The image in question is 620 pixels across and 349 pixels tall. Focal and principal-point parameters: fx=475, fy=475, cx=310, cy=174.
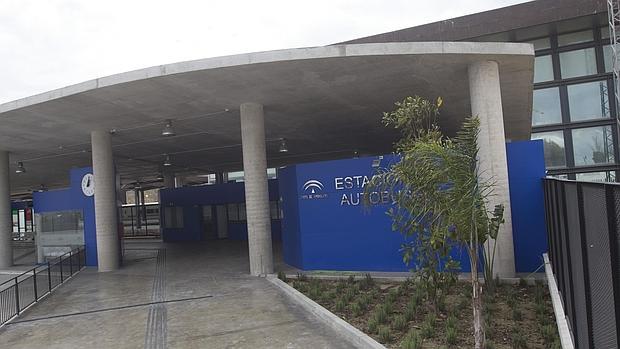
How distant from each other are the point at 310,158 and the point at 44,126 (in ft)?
59.8

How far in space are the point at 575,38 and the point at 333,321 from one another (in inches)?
924

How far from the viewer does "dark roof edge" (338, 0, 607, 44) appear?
23.4 m

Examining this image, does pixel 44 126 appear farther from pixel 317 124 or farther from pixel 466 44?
pixel 466 44

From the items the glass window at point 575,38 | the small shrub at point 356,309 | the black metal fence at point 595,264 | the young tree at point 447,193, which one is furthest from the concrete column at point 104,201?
the glass window at point 575,38

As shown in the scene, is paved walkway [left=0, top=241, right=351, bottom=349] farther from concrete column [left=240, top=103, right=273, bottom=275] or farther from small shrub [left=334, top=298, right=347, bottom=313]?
concrete column [left=240, top=103, right=273, bottom=275]

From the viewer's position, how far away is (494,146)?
11.0m

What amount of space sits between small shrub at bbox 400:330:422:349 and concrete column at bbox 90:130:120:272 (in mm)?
13657

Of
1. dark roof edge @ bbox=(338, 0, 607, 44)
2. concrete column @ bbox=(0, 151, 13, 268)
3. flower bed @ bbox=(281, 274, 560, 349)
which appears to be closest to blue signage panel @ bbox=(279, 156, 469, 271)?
flower bed @ bbox=(281, 274, 560, 349)

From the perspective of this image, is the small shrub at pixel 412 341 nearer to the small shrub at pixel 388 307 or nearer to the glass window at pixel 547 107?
the small shrub at pixel 388 307

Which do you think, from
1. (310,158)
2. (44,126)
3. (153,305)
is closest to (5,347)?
(153,305)

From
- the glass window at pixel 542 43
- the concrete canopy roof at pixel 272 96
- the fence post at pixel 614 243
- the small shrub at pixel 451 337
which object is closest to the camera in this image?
the fence post at pixel 614 243

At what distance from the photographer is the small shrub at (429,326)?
6844 mm

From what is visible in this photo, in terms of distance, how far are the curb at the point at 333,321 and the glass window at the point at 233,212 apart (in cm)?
1676

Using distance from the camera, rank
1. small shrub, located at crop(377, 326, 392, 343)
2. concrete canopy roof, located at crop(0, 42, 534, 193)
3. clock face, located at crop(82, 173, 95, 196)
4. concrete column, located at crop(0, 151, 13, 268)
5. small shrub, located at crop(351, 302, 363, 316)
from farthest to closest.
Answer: concrete column, located at crop(0, 151, 13, 268), clock face, located at crop(82, 173, 95, 196), concrete canopy roof, located at crop(0, 42, 534, 193), small shrub, located at crop(351, 302, 363, 316), small shrub, located at crop(377, 326, 392, 343)
